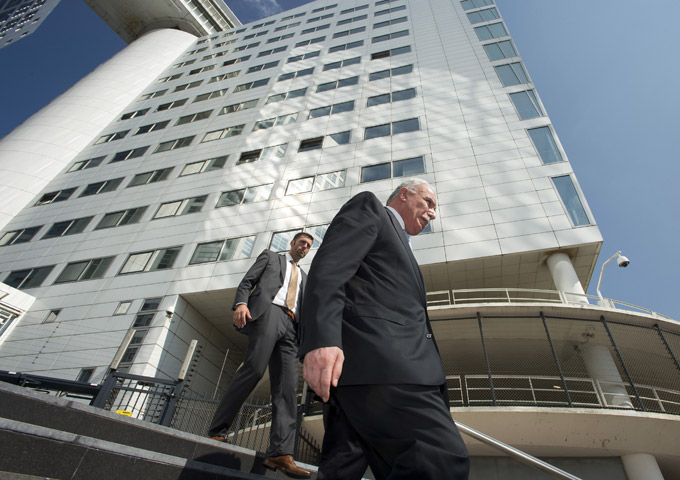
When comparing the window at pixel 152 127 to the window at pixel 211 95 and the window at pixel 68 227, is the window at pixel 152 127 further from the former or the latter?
the window at pixel 68 227

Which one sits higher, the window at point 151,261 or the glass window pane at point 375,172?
the glass window pane at point 375,172

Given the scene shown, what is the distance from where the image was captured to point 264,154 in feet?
63.9

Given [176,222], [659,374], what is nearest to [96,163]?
[176,222]

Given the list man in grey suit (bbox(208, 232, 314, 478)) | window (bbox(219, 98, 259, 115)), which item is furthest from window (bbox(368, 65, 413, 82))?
man in grey suit (bbox(208, 232, 314, 478))

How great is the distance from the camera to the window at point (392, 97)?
1947cm

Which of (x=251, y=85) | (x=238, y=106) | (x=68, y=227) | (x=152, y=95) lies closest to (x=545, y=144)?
(x=238, y=106)

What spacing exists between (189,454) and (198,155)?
68.0 feet

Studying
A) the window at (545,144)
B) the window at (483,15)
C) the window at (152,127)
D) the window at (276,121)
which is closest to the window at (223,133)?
the window at (276,121)

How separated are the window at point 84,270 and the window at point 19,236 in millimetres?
4656

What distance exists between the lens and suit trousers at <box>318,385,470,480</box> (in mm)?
1204

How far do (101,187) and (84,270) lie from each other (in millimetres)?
7195

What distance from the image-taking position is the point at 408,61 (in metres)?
22.0

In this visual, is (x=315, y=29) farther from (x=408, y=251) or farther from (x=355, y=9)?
(x=408, y=251)

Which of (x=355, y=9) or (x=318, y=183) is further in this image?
(x=355, y=9)
